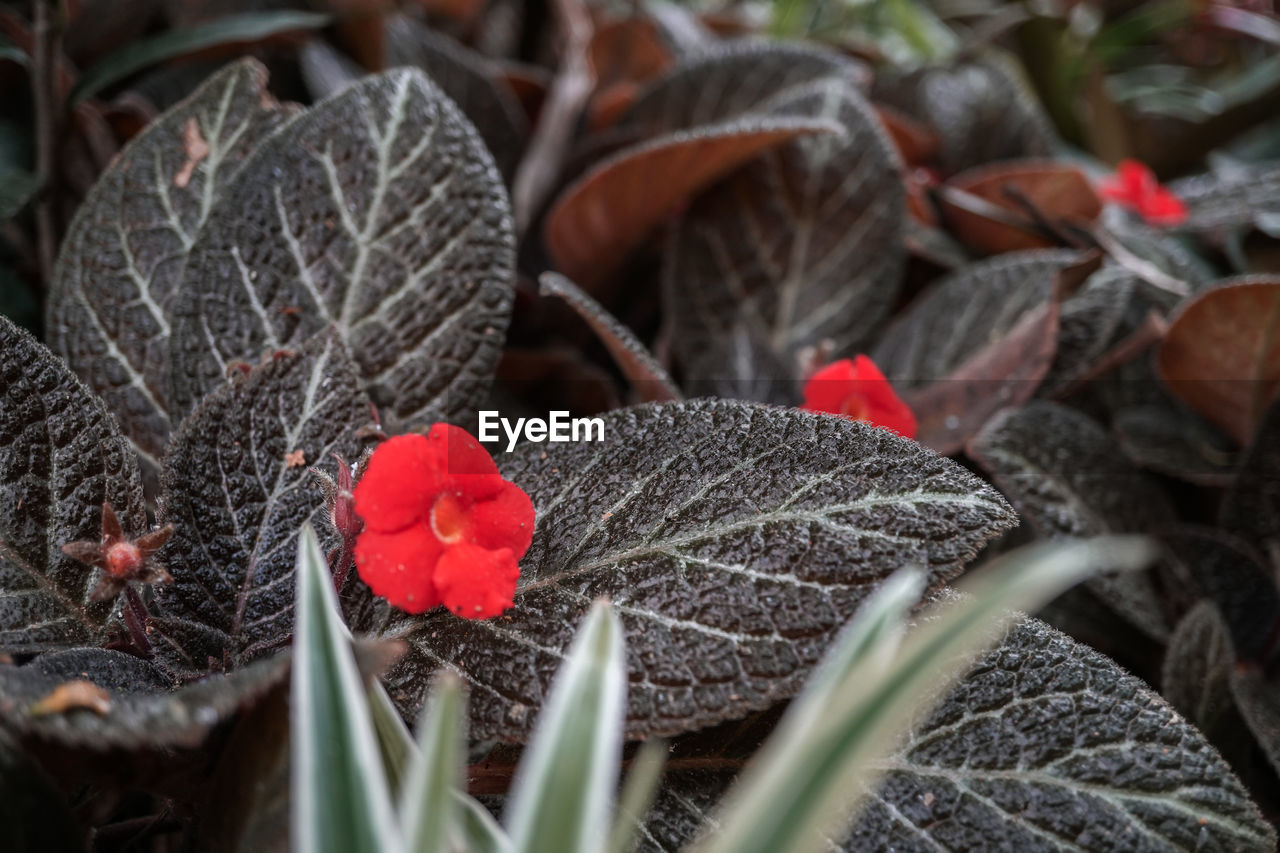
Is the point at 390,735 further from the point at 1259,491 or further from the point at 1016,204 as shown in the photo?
the point at 1016,204

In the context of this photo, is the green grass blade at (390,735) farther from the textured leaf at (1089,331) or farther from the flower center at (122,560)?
the textured leaf at (1089,331)

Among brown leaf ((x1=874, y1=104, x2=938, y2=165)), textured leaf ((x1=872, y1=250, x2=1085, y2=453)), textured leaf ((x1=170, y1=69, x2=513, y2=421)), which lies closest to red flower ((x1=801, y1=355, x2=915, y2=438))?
textured leaf ((x1=872, y1=250, x2=1085, y2=453))

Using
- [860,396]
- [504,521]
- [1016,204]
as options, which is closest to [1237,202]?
[1016,204]

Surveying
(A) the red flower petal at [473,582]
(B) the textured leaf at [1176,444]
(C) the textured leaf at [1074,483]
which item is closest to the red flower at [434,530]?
(A) the red flower petal at [473,582]

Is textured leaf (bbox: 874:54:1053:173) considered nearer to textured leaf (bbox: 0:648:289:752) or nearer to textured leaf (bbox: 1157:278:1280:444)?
textured leaf (bbox: 1157:278:1280:444)

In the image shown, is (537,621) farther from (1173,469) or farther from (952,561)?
(1173,469)

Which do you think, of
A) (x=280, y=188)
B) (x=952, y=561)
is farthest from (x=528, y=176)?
(x=952, y=561)
